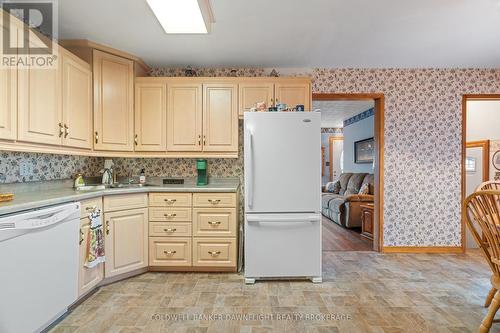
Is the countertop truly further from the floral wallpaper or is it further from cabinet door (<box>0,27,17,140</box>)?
the floral wallpaper

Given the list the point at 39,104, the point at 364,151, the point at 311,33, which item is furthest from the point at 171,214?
the point at 364,151

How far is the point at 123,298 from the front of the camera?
230 centimetres

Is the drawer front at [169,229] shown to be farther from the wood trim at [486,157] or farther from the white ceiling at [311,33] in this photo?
the wood trim at [486,157]

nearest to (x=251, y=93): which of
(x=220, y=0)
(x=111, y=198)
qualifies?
(x=220, y=0)

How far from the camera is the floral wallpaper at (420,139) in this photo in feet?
11.6

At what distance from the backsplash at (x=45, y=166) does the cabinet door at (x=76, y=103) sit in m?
0.31

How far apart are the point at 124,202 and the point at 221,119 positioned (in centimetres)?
134

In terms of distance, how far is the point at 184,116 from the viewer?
10.2ft

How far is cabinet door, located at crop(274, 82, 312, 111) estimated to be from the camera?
3.16 meters

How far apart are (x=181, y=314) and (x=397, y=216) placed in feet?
9.43

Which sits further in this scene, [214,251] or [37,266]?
[214,251]

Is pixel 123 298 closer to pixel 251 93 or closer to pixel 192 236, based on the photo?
pixel 192 236

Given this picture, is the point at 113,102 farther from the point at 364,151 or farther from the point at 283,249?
the point at 364,151

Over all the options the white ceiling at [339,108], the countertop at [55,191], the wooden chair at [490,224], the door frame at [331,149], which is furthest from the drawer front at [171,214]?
the door frame at [331,149]
